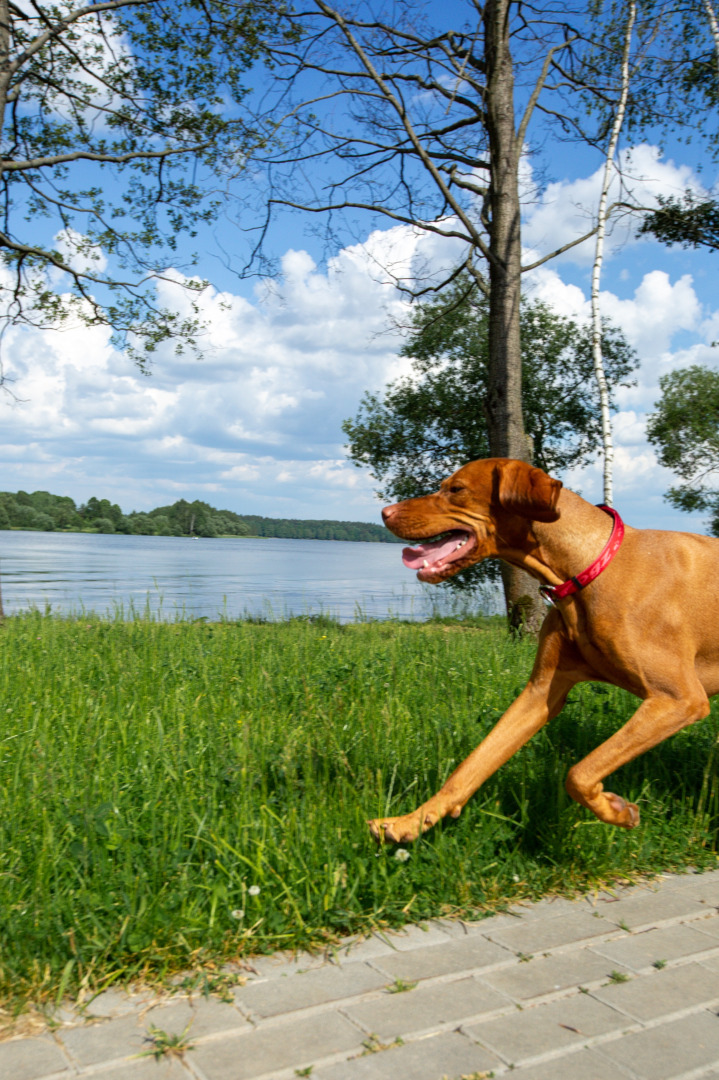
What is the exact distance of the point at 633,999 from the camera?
267 cm

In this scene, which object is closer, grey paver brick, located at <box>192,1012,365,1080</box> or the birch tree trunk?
grey paver brick, located at <box>192,1012,365,1080</box>

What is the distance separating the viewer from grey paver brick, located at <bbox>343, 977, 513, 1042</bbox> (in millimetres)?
2459

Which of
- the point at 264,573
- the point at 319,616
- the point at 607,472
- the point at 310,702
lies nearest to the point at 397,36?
the point at 607,472

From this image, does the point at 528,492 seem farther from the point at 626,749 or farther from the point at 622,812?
the point at 622,812

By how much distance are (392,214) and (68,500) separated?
5494 cm

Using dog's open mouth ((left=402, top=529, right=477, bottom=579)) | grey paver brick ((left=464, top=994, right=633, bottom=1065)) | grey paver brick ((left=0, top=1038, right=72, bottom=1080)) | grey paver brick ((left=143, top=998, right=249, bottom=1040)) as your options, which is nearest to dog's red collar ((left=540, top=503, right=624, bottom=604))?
dog's open mouth ((left=402, top=529, right=477, bottom=579))

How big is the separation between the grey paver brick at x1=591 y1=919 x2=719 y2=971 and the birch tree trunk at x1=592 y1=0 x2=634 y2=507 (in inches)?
276

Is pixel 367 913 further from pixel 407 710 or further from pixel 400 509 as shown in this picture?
pixel 407 710

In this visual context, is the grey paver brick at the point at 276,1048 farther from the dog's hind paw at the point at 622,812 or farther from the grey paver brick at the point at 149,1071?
the dog's hind paw at the point at 622,812

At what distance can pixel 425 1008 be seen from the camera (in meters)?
2.56

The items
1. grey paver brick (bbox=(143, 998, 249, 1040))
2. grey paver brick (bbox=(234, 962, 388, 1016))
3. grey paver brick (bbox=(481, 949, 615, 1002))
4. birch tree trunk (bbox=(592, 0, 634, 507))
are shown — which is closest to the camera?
grey paver brick (bbox=(143, 998, 249, 1040))

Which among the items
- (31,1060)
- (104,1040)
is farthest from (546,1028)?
(31,1060)

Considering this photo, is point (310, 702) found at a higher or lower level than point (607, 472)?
lower

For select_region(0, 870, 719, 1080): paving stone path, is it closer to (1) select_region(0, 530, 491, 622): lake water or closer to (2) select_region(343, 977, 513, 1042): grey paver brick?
(2) select_region(343, 977, 513, 1042): grey paver brick
